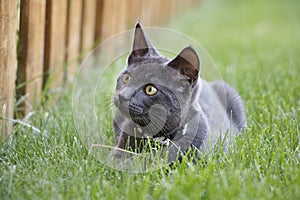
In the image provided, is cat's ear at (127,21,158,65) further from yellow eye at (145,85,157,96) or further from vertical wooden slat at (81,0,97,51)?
vertical wooden slat at (81,0,97,51)

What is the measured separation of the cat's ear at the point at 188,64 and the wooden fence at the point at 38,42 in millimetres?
817

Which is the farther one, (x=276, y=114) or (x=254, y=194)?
(x=276, y=114)

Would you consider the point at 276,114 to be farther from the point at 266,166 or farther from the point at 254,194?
the point at 254,194

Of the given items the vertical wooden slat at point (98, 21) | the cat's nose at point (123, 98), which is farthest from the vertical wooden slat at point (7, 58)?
the vertical wooden slat at point (98, 21)

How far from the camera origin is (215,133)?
252cm

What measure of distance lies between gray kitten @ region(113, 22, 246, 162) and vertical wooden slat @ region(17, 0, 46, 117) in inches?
29.4

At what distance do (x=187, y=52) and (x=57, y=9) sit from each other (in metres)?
1.50

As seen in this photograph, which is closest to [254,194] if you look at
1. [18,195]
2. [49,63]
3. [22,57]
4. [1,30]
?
[18,195]

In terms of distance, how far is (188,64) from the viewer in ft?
7.27

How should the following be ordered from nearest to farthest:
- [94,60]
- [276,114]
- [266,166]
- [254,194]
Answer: [254,194]
[266,166]
[276,114]
[94,60]

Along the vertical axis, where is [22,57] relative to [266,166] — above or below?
above

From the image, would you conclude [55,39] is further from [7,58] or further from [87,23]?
[7,58]

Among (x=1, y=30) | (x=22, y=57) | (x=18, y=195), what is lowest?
(x=18, y=195)

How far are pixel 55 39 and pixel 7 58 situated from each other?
979 mm
